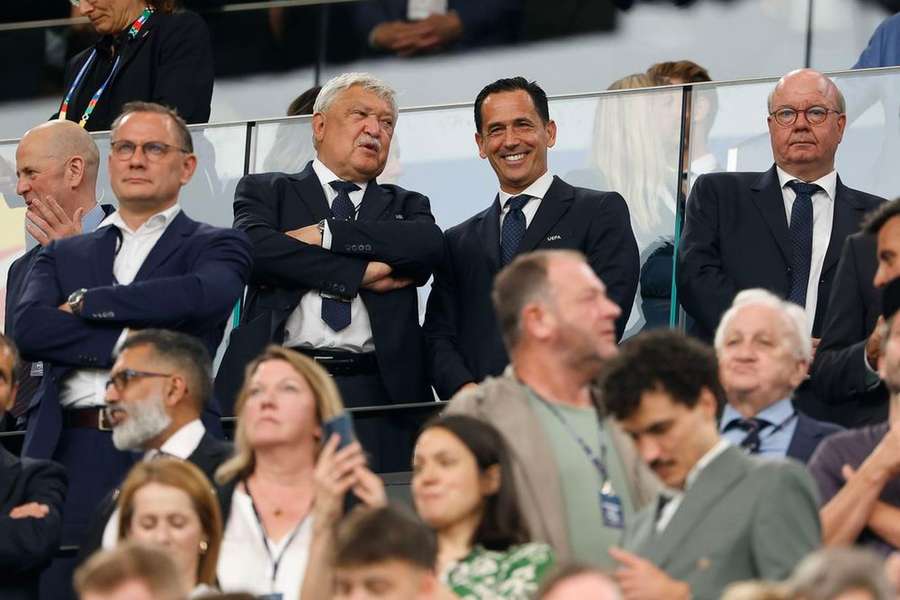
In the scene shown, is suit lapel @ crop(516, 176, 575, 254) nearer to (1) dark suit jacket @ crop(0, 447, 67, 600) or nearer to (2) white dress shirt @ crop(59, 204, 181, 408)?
(2) white dress shirt @ crop(59, 204, 181, 408)

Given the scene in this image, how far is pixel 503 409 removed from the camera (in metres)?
6.18

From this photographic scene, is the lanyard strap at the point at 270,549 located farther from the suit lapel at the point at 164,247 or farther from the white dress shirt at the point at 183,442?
the suit lapel at the point at 164,247

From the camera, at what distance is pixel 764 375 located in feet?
22.7

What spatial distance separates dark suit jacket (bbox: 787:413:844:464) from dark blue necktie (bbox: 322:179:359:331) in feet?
5.58

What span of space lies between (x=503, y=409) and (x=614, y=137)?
10.3 ft

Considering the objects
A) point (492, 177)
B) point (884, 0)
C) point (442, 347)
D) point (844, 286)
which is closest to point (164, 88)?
point (492, 177)

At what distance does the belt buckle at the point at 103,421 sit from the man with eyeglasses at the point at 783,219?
1.93 meters

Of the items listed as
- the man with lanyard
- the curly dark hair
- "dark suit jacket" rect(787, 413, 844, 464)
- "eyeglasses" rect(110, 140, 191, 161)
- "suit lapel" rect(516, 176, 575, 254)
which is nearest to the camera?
the curly dark hair

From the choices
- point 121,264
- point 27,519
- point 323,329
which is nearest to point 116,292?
point 121,264

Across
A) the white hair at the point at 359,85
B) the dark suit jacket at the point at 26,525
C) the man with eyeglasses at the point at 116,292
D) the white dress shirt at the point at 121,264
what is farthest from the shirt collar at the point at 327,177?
the dark suit jacket at the point at 26,525

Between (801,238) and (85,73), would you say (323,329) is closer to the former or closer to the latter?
(801,238)

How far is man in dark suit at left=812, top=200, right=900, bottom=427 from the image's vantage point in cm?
729

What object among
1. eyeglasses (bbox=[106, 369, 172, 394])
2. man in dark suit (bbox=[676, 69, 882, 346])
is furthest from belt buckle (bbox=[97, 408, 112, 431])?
man in dark suit (bbox=[676, 69, 882, 346])

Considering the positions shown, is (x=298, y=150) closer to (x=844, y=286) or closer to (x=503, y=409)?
(x=844, y=286)
